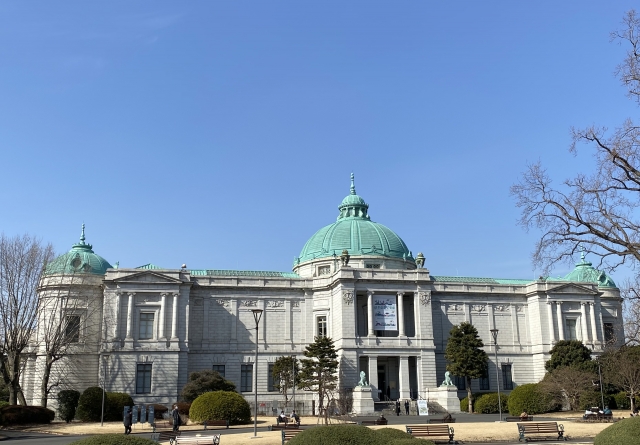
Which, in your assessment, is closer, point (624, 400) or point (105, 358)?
point (624, 400)

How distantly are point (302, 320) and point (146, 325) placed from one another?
16110 millimetres

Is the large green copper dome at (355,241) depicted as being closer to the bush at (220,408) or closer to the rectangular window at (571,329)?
the rectangular window at (571,329)

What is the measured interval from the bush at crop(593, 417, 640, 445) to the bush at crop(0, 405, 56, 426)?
40867mm

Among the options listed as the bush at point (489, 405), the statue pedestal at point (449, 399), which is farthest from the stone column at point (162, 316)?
the bush at point (489, 405)

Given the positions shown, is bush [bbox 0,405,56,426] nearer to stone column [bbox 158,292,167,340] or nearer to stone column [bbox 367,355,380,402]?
stone column [bbox 158,292,167,340]

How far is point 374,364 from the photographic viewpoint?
6575 cm

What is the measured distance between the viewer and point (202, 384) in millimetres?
58688

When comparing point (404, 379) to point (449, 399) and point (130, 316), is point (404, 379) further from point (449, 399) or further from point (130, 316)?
point (130, 316)

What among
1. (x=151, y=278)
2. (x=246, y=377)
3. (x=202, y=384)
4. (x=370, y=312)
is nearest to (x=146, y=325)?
(x=151, y=278)

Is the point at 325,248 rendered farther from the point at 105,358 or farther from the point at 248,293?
the point at 105,358

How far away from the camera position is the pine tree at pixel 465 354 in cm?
6425

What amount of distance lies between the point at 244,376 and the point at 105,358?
13.8 meters

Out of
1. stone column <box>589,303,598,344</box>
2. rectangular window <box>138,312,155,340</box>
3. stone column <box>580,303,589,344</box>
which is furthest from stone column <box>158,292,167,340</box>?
stone column <box>589,303,598,344</box>

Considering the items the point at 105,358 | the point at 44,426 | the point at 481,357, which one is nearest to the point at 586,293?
the point at 481,357
